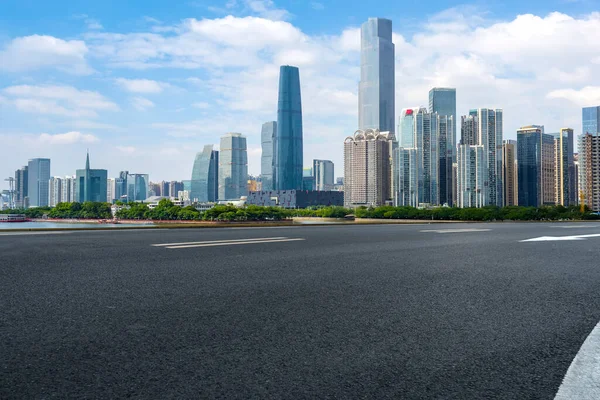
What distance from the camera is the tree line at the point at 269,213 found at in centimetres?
7166

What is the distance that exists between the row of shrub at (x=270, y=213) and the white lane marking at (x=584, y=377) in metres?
65.6

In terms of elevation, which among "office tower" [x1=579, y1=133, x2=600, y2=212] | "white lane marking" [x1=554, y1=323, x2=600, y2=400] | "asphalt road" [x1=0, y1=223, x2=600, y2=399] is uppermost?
"office tower" [x1=579, y1=133, x2=600, y2=212]

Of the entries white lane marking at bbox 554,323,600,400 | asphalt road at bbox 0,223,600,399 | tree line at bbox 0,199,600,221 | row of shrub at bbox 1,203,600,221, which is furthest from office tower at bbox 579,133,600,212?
white lane marking at bbox 554,323,600,400

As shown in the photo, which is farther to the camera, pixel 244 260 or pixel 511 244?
pixel 511 244

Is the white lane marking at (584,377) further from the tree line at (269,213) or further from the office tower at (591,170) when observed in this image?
the office tower at (591,170)

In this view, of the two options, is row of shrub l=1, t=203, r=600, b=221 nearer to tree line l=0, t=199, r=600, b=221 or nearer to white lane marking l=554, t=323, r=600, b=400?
tree line l=0, t=199, r=600, b=221

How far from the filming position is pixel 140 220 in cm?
15525

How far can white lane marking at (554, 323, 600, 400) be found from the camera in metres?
2.54

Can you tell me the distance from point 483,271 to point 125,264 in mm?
5521

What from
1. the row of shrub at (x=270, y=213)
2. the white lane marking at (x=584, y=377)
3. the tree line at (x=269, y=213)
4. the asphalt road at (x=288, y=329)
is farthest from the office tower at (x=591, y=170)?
the white lane marking at (x=584, y=377)

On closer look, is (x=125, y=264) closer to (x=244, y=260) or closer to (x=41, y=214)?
(x=244, y=260)

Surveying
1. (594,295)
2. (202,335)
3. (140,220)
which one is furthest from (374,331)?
(140,220)

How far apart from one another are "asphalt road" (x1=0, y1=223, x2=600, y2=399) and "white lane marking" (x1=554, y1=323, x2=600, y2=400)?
0.07 m

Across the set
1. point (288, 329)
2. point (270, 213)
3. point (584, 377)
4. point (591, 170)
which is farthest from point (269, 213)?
point (584, 377)
